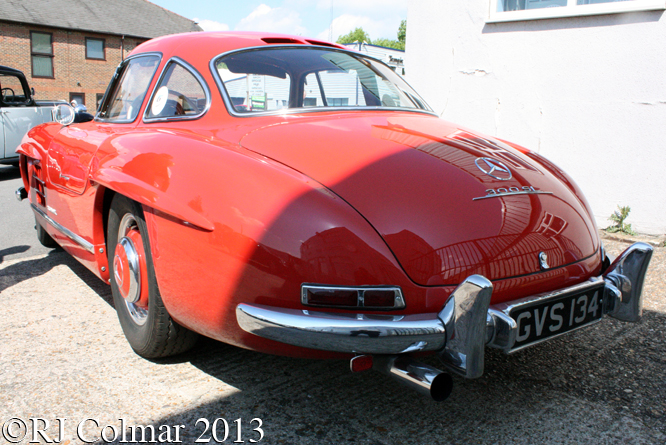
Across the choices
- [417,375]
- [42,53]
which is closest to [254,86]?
[417,375]

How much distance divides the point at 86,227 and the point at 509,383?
7.28ft

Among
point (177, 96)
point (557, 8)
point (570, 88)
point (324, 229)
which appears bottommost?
point (324, 229)

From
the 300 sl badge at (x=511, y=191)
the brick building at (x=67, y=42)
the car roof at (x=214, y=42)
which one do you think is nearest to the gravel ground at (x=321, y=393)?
the 300 sl badge at (x=511, y=191)

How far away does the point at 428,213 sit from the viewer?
1.82m

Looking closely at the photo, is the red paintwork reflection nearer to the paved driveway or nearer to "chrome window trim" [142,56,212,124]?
"chrome window trim" [142,56,212,124]

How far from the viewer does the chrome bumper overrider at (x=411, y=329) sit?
164 centimetres

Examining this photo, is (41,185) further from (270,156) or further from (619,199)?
(619,199)

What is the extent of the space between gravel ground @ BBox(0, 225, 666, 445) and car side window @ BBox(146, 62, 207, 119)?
3.81 ft

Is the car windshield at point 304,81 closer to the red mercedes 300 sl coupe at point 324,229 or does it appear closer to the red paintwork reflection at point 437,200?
the red mercedes 300 sl coupe at point 324,229

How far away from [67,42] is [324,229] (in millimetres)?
29488

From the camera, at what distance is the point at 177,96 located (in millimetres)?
2695

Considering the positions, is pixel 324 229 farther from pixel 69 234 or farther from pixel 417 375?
pixel 69 234

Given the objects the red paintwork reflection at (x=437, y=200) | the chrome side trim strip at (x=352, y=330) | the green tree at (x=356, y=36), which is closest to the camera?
the chrome side trim strip at (x=352, y=330)

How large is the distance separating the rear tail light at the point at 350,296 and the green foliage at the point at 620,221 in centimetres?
423
